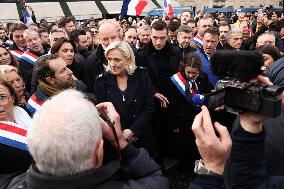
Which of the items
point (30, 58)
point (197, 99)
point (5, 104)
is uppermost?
point (30, 58)

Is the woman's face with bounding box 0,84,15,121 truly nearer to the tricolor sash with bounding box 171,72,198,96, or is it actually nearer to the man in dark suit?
the tricolor sash with bounding box 171,72,198,96

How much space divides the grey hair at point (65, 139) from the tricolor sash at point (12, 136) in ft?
2.68

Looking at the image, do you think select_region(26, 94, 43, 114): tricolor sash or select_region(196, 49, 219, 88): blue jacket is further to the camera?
select_region(196, 49, 219, 88): blue jacket

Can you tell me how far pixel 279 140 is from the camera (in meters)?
1.57

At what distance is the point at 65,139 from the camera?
125cm

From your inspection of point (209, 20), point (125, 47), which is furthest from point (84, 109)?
point (209, 20)

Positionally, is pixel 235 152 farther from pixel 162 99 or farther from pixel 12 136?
pixel 162 99

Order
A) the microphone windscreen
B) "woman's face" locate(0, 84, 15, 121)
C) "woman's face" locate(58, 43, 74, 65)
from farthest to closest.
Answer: "woman's face" locate(58, 43, 74, 65), the microphone windscreen, "woman's face" locate(0, 84, 15, 121)

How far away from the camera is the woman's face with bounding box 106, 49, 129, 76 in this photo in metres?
3.35

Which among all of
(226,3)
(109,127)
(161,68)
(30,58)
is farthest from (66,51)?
(226,3)

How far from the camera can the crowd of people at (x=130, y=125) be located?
1.26m

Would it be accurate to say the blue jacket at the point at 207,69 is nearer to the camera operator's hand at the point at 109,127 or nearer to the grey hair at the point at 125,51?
the grey hair at the point at 125,51

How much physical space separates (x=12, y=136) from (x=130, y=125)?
4.74 ft

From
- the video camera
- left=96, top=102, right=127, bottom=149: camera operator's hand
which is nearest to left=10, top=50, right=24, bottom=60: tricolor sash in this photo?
left=96, top=102, right=127, bottom=149: camera operator's hand
